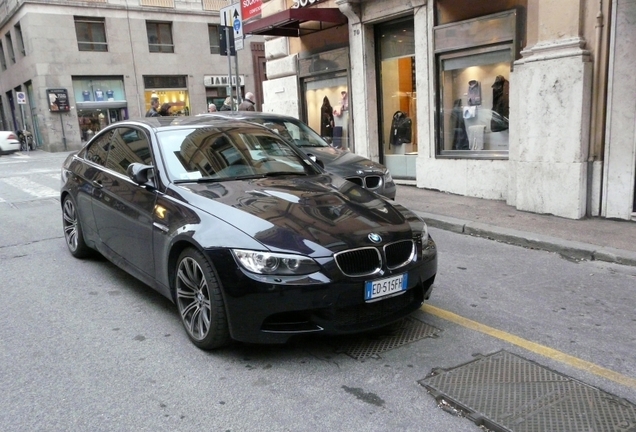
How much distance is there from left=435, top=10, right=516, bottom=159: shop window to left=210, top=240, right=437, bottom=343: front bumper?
648cm

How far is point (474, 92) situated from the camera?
972cm

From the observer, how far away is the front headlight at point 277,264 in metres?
3.41

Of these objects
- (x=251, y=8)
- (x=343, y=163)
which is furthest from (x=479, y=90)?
(x=251, y=8)

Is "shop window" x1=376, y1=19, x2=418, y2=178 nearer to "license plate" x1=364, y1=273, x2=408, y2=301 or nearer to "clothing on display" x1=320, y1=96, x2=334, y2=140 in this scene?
"clothing on display" x1=320, y1=96, x2=334, y2=140

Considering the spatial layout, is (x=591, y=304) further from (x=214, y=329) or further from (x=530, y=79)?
(x=530, y=79)

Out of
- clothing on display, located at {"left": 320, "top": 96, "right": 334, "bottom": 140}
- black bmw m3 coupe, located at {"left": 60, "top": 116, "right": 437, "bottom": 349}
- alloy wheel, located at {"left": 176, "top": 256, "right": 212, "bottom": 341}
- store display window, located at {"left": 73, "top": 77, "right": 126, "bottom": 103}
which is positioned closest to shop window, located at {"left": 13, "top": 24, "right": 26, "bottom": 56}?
store display window, located at {"left": 73, "top": 77, "right": 126, "bottom": 103}

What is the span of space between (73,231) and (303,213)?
3722 mm

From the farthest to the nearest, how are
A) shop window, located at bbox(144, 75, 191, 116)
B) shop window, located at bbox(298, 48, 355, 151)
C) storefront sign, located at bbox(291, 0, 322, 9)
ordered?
shop window, located at bbox(144, 75, 191, 116), shop window, located at bbox(298, 48, 355, 151), storefront sign, located at bbox(291, 0, 322, 9)

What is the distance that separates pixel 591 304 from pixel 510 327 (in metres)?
1.03

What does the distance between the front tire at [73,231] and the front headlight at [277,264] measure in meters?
3.39

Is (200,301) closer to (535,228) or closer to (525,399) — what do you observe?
(525,399)

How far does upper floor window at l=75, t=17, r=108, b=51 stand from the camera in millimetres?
29047

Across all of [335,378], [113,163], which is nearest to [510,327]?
[335,378]

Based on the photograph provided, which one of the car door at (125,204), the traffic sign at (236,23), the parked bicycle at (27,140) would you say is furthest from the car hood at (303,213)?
the parked bicycle at (27,140)
